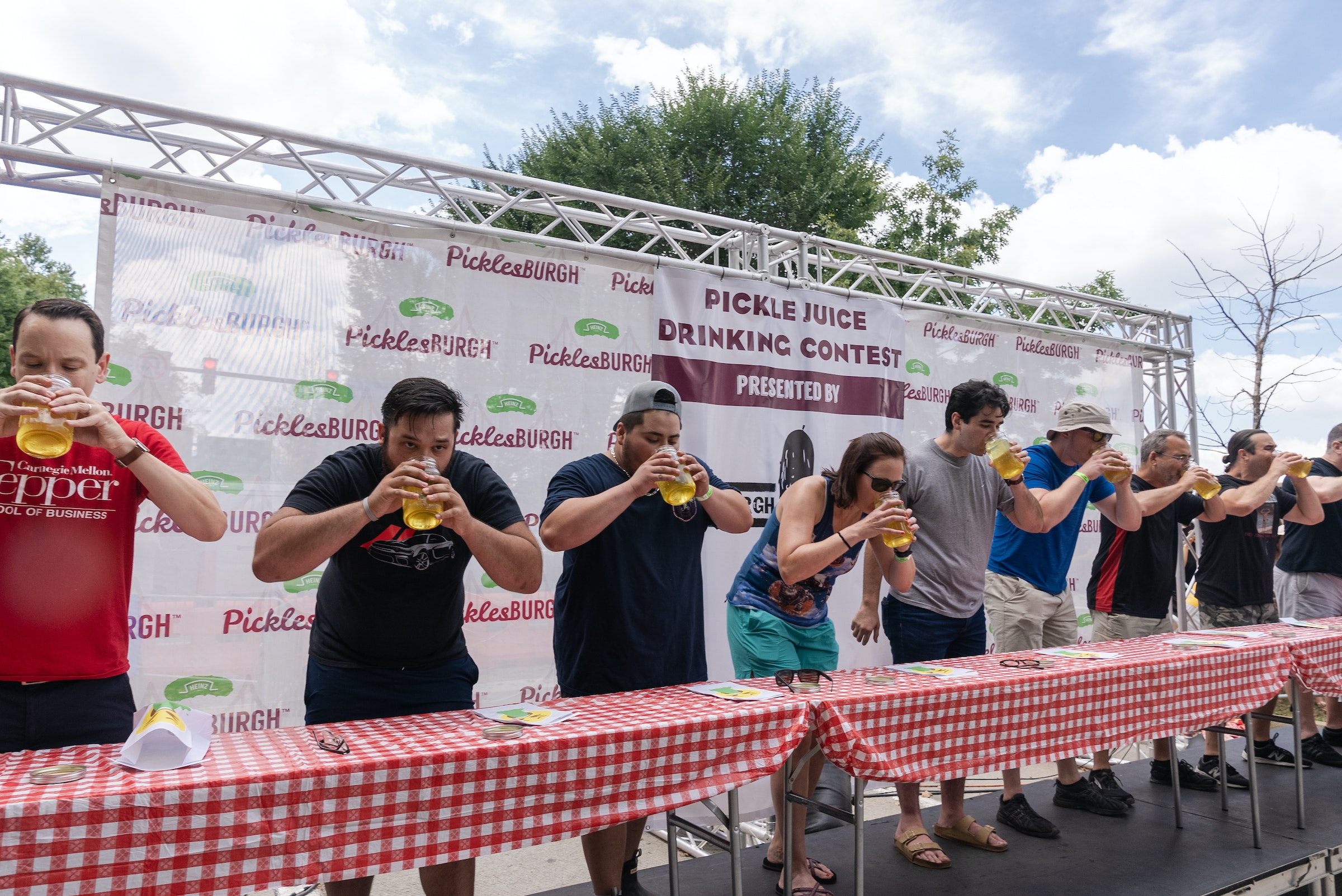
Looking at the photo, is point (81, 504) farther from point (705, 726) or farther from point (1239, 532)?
point (1239, 532)

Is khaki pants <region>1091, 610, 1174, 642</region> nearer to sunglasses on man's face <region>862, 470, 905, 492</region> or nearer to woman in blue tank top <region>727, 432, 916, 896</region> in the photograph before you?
woman in blue tank top <region>727, 432, 916, 896</region>

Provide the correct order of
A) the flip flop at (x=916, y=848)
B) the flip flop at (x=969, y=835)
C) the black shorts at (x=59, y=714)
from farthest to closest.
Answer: the flip flop at (x=969, y=835) < the flip flop at (x=916, y=848) < the black shorts at (x=59, y=714)

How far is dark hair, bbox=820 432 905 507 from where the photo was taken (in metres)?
2.69

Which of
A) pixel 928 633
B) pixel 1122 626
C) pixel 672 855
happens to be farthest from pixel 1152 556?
pixel 672 855

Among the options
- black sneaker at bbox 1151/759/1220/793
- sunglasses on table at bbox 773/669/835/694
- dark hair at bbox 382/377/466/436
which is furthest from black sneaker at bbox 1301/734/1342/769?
dark hair at bbox 382/377/466/436

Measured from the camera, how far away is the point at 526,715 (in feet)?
6.48

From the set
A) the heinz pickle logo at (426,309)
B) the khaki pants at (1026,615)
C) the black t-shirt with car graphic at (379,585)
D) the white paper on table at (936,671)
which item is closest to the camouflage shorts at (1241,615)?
the khaki pants at (1026,615)

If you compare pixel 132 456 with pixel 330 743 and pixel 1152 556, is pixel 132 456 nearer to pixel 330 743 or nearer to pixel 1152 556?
pixel 330 743

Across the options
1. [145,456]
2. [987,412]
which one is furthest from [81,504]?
[987,412]

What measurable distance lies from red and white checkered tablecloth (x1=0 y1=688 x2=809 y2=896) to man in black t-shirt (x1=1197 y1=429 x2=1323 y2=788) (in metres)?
3.23

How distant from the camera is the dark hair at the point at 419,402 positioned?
2076 mm

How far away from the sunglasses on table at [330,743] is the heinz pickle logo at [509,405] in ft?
7.12

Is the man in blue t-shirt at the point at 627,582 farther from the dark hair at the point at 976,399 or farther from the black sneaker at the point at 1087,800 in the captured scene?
the black sneaker at the point at 1087,800

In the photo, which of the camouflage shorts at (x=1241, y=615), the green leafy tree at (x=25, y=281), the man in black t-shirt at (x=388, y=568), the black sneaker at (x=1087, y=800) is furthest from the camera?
the green leafy tree at (x=25, y=281)
